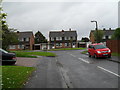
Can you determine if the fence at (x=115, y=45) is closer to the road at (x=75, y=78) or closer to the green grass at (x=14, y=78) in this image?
the road at (x=75, y=78)

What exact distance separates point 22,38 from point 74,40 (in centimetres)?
2459

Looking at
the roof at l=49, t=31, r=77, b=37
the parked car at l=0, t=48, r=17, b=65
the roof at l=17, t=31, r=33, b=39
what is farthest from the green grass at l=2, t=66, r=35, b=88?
the roof at l=49, t=31, r=77, b=37

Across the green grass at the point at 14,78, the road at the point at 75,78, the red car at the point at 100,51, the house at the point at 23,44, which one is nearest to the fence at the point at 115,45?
the red car at the point at 100,51

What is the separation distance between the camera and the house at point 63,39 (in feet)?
244

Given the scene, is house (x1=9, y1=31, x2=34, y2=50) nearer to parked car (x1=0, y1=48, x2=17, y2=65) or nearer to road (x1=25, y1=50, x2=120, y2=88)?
parked car (x1=0, y1=48, x2=17, y2=65)

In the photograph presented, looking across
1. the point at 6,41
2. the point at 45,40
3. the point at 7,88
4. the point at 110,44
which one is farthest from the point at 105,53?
the point at 45,40

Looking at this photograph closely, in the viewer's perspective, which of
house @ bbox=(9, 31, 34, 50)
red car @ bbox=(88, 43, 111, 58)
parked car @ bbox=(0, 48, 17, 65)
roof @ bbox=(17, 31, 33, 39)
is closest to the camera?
parked car @ bbox=(0, 48, 17, 65)

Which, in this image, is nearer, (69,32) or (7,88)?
(7,88)

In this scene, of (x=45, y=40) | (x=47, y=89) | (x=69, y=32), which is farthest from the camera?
(x=45, y=40)

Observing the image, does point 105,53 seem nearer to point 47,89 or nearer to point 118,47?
point 118,47

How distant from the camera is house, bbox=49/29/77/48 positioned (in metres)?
74.4

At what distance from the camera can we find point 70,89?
18.5 ft

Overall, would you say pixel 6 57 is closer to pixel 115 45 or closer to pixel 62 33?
pixel 115 45

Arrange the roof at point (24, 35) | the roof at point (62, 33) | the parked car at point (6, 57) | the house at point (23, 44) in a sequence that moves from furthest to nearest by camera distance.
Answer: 1. the roof at point (62, 33)
2. the roof at point (24, 35)
3. the house at point (23, 44)
4. the parked car at point (6, 57)
